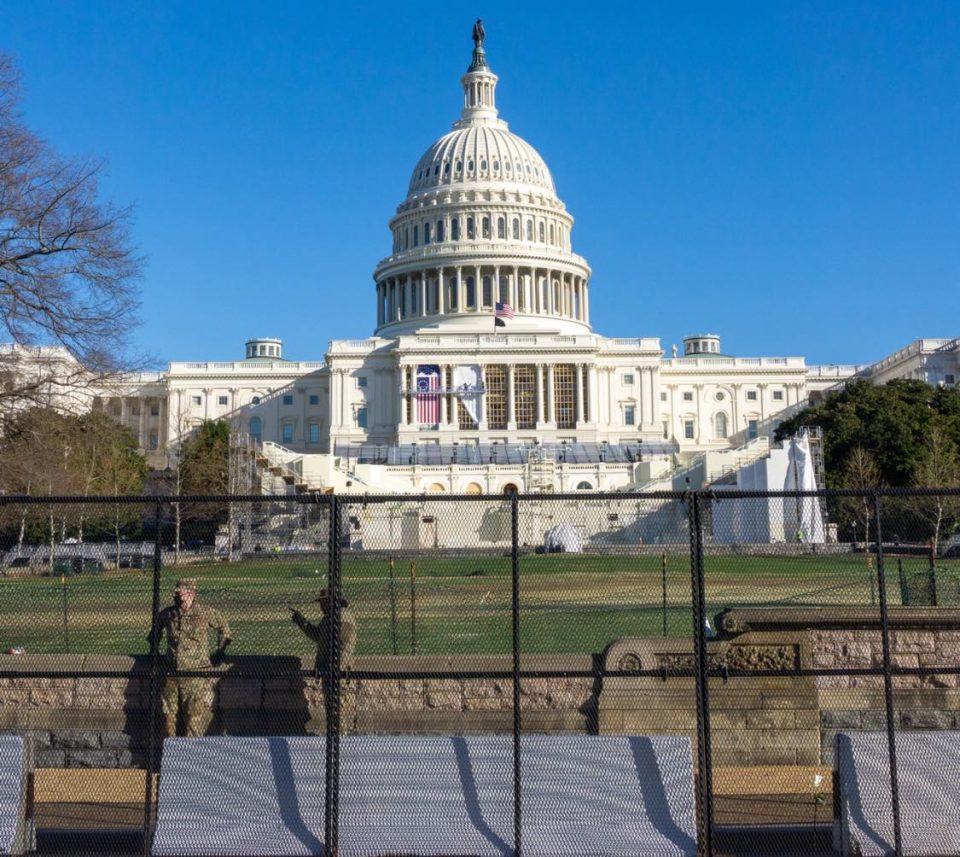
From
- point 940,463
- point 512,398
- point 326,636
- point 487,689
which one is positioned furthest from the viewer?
point 512,398

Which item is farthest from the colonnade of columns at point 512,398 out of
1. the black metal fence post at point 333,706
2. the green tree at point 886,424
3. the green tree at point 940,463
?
the black metal fence post at point 333,706

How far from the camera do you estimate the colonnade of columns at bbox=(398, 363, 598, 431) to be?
105312 millimetres

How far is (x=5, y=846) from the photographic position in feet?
31.1

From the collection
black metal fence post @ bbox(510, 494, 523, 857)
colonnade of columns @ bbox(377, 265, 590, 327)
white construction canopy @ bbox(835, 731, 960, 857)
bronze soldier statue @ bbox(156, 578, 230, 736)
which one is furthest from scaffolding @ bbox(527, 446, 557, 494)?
black metal fence post @ bbox(510, 494, 523, 857)

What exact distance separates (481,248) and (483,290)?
13.9 feet

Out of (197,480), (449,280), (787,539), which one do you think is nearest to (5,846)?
(787,539)

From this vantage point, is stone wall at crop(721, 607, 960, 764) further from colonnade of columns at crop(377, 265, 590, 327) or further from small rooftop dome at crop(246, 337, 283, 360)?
small rooftop dome at crop(246, 337, 283, 360)

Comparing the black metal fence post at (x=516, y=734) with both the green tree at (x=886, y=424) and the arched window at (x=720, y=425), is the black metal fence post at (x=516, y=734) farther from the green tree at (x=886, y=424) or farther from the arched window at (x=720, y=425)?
the arched window at (x=720, y=425)

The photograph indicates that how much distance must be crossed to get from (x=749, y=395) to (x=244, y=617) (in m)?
110

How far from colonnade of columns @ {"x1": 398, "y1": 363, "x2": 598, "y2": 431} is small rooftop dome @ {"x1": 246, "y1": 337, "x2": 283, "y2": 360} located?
51.7 metres

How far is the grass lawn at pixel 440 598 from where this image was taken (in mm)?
13422

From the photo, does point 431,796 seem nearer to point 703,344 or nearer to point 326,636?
point 326,636

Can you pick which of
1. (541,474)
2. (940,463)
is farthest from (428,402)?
(940,463)

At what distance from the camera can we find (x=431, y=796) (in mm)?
9797
